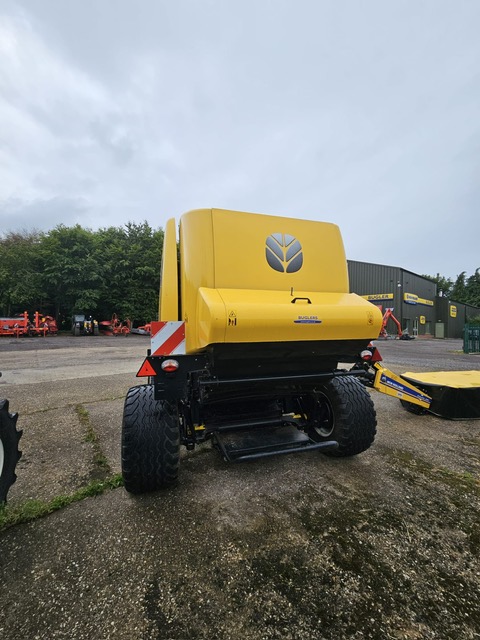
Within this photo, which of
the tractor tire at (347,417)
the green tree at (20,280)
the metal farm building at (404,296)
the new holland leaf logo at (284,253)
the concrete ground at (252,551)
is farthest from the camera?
the metal farm building at (404,296)

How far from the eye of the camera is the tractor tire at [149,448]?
7.18ft

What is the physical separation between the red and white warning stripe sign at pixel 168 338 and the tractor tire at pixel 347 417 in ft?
4.61

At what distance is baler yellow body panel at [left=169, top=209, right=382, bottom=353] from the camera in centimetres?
195

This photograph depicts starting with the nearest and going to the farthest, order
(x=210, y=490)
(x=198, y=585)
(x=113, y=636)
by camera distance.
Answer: (x=113, y=636) → (x=198, y=585) → (x=210, y=490)

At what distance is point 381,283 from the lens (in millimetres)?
31094

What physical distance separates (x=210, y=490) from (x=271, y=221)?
2278 mm

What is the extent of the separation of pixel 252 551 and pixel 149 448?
0.97 metres

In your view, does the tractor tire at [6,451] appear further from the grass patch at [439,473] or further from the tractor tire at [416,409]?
the tractor tire at [416,409]

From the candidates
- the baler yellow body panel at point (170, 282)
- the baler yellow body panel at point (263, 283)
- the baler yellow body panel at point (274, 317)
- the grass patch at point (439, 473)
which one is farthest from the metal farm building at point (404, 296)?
the baler yellow body panel at point (170, 282)

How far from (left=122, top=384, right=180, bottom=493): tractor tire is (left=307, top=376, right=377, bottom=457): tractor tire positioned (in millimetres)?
1481

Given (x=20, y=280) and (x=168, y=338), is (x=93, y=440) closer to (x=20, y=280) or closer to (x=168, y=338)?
(x=168, y=338)

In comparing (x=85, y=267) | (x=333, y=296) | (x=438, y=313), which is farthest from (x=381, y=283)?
(x=333, y=296)

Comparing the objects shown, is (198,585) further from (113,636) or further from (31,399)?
(31,399)

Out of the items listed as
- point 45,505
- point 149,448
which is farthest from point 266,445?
point 45,505
